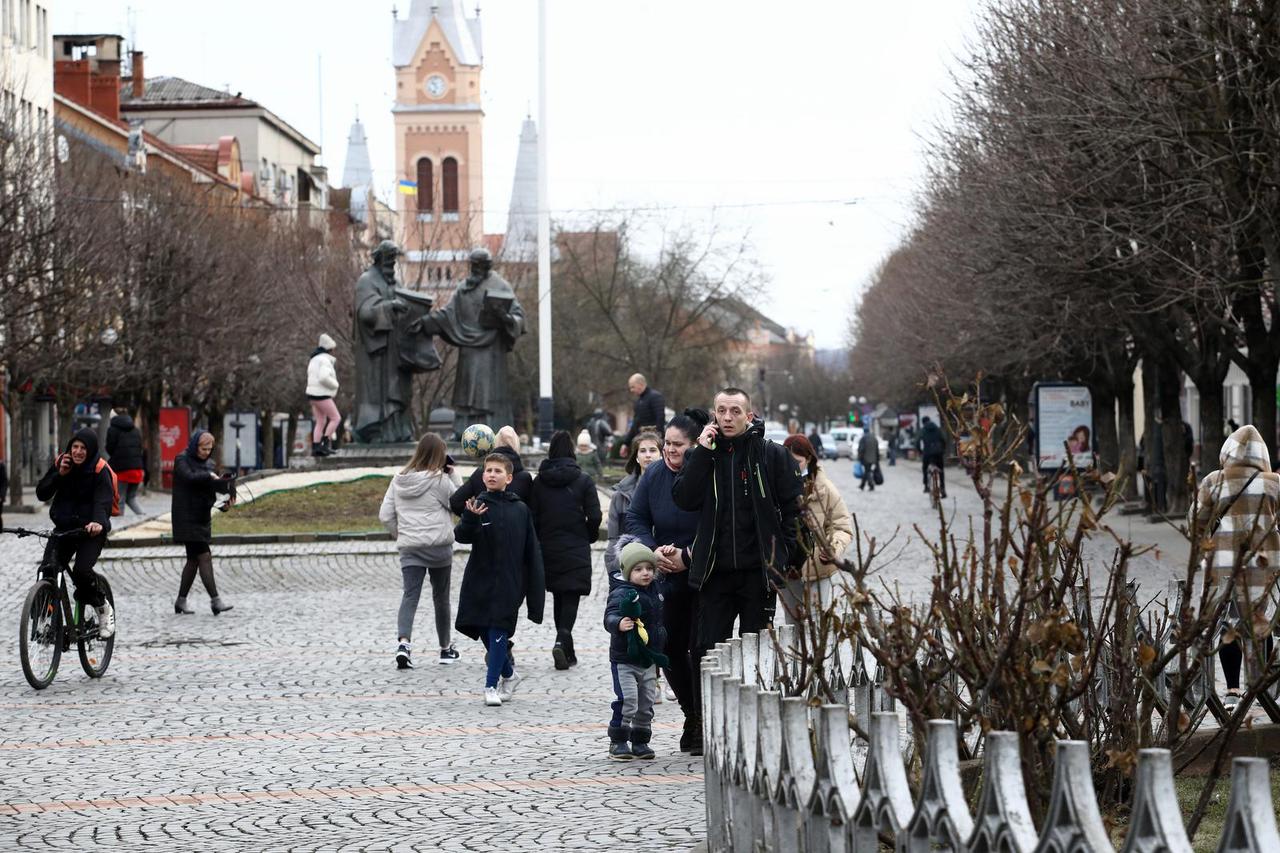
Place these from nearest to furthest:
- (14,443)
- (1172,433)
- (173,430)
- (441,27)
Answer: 1. (1172,433)
2. (14,443)
3. (173,430)
4. (441,27)

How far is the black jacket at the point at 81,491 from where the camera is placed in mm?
14758

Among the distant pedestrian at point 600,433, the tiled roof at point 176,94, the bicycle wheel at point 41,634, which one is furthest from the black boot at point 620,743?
the tiled roof at point 176,94

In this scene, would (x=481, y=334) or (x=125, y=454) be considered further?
(x=125, y=454)

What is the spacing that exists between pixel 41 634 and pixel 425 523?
2804 mm

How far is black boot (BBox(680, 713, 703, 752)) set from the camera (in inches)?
412

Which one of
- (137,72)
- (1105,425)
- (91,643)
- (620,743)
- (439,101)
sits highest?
(439,101)

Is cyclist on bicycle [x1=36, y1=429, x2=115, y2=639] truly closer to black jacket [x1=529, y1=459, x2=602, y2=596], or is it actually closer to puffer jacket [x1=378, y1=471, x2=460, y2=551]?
puffer jacket [x1=378, y1=471, x2=460, y2=551]

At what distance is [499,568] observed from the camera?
12.9 meters

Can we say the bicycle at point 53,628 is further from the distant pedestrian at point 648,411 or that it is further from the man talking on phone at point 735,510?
the distant pedestrian at point 648,411

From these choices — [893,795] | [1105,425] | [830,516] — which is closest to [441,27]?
[1105,425]

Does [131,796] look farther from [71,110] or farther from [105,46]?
[105,46]

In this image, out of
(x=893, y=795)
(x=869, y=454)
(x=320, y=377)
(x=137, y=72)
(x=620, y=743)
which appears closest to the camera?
(x=893, y=795)

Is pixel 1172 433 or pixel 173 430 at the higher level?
pixel 173 430

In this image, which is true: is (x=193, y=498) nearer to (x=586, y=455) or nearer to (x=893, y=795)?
(x=586, y=455)
